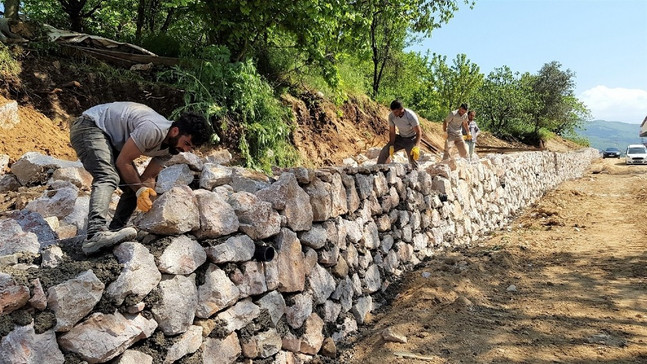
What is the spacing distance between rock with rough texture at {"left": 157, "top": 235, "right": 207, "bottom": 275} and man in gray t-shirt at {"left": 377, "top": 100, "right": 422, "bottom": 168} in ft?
14.9

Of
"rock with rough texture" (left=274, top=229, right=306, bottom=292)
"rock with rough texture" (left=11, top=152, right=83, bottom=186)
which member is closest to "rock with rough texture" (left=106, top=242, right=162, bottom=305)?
"rock with rough texture" (left=274, top=229, right=306, bottom=292)

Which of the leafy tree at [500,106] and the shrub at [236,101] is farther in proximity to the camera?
the leafy tree at [500,106]

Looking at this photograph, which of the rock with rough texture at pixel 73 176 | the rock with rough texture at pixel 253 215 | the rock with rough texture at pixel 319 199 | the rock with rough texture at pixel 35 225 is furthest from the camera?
the rock with rough texture at pixel 73 176

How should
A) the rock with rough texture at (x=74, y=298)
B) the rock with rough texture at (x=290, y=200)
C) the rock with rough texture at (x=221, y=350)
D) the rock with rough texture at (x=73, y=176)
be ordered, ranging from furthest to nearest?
the rock with rough texture at (x=73, y=176), the rock with rough texture at (x=290, y=200), the rock with rough texture at (x=221, y=350), the rock with rough texture at (x=74, y=298)

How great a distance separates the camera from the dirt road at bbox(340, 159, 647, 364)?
3.40 m

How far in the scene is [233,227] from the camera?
2787mm

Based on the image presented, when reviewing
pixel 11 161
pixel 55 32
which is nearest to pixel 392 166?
pixel 11 161

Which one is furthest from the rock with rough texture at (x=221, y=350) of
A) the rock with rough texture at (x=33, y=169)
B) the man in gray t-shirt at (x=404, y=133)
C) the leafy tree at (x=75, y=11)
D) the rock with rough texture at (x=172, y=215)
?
the leafy tree at (x=75, y=11)

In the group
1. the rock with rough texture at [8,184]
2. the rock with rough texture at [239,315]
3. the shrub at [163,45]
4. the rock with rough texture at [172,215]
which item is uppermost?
the shrub at [163,45]

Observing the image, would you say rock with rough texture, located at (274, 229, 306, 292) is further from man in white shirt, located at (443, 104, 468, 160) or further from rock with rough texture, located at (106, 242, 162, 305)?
man in white shirt, located at (443, 104, 468, 160)

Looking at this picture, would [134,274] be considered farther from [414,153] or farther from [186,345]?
[414,153]

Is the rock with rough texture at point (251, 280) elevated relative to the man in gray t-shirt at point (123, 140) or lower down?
lower down

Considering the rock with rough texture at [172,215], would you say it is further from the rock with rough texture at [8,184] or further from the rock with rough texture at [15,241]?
the rock with rough texture at [8,184]

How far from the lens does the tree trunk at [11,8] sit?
21.2 feet
